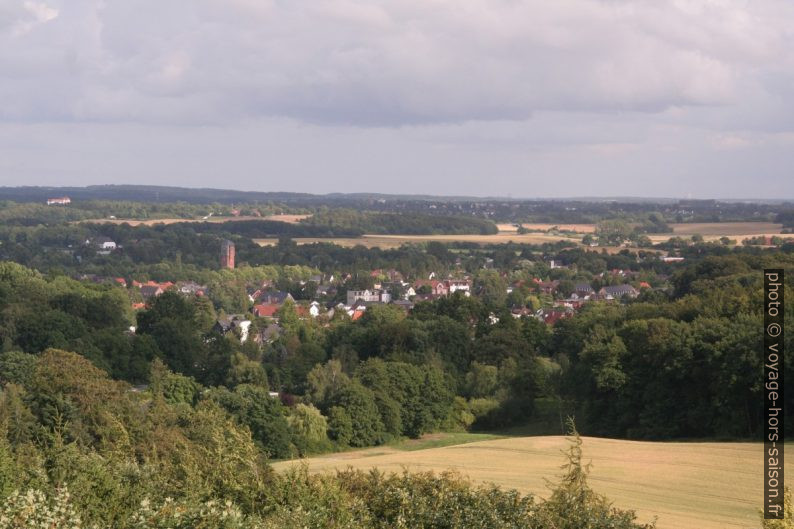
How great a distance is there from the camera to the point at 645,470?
33750mm

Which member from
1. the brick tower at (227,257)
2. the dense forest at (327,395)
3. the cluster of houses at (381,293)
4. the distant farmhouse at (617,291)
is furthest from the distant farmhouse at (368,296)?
the brick tower at (227,257)

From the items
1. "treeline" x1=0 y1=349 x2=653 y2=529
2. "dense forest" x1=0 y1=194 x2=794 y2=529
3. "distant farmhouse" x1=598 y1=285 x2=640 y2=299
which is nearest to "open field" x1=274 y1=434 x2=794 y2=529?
"dense forest" x1=0 y1=194 x2=794 y2=529

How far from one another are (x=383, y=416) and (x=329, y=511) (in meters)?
31.1

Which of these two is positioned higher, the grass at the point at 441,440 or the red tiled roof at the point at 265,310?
the grass at the point at 441,440

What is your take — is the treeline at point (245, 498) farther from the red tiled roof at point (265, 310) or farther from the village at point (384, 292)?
the red tiled roof at point (265, 310)

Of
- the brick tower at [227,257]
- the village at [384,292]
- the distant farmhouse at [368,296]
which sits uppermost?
the brick tower at [227,257]

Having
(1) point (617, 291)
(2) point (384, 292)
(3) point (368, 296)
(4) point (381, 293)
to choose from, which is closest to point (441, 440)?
(1) point (617, 291)

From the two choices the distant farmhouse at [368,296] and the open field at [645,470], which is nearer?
the open field at [645,470]

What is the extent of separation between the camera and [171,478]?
24938 mm

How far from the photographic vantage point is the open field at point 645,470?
27356 millimetres

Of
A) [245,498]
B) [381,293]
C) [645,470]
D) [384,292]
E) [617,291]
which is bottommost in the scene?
[381,293]

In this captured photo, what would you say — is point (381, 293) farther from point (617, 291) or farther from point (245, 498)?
point (245, 498)

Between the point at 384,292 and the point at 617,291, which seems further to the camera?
the point at 384,292

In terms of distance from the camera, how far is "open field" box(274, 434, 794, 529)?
2736 centimetres
